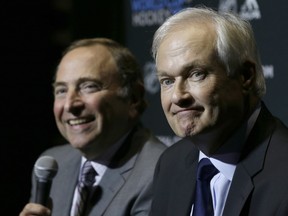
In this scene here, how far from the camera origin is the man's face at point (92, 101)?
9.41ft

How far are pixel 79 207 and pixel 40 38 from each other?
1.53 m

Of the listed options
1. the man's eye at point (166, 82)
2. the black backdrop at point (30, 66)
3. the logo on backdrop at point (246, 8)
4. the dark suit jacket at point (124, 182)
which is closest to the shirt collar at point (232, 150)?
the man's eye at point (166, 82)

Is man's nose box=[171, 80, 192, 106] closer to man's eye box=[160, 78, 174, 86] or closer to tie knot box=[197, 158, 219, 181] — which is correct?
man's eye box=[160, 78, 174, 86]

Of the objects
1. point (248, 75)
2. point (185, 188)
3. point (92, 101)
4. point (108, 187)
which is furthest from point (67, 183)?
point (248, 75)

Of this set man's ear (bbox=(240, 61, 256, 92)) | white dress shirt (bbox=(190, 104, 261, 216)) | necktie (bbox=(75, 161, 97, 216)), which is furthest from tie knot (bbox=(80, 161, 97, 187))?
man's ear (bbox=(240, 61, 256, 92))

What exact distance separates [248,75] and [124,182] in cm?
86

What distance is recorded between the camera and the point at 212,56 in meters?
2.07

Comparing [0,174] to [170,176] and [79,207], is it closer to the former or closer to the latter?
[79,207]

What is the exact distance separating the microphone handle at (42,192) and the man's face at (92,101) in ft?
1.18

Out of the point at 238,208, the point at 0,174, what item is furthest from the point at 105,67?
the point at 0,174

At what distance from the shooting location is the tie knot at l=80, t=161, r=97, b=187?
9.45 feet

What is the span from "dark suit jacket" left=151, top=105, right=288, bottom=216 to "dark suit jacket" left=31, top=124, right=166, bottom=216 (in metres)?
0.32

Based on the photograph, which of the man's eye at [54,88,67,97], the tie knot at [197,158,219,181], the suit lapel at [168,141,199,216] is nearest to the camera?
the tie knot at [197,158,219,181]

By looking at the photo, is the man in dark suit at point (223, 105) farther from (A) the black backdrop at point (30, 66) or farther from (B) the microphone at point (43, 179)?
(A) the black backdrop at point (30, 66)
